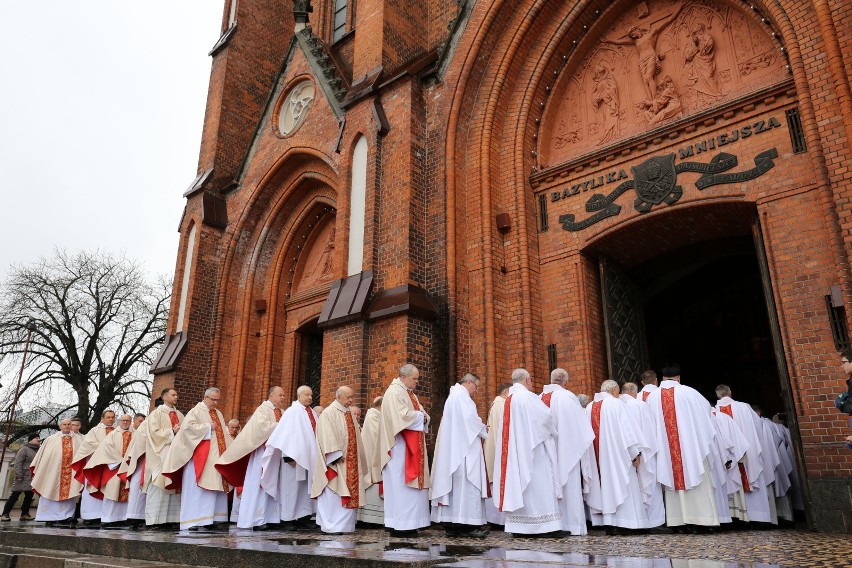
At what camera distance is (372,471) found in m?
7.70

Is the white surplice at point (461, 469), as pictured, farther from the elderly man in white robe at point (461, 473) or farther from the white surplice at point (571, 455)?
the white surplice at point (571, 455)

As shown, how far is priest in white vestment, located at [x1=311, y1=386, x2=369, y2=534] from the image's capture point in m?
7.31

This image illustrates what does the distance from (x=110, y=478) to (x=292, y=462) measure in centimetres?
382

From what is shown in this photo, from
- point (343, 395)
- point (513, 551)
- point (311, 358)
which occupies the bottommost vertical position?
point (513, 551)

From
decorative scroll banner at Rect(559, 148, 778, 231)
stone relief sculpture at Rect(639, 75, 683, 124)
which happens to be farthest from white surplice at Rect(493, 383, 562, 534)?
stone relief sculpture at Rect(639, 75, 683, 124)

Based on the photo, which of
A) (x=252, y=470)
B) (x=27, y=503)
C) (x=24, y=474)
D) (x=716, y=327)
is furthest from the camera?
(x=716, y=327)

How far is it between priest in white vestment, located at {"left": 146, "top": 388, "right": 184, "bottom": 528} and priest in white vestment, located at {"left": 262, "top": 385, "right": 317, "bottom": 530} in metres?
1.55

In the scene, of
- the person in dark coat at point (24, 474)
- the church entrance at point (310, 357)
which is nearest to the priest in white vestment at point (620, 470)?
the church entrance at point (310, 357)

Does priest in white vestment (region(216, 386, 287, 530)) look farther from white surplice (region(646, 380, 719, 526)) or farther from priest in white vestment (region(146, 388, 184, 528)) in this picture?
white surplice (region(646, 380, 719, 526))

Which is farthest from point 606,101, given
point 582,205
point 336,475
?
point 336,475

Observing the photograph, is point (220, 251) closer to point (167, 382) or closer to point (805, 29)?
point (167, 382)

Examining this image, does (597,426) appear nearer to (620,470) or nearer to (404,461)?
(620,470)

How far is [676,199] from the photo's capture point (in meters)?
8.87

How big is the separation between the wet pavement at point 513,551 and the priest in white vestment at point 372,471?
5.44ft
